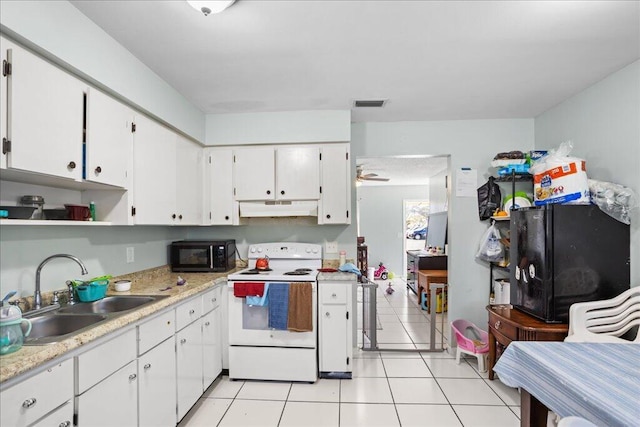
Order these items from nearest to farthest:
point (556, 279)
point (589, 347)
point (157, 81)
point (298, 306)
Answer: point (589, 347) < point (556, 279) < point (157, 81) < point (298, 306)

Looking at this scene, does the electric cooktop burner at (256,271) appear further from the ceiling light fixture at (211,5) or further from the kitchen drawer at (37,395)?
the ceiling light fixture at (211,5)

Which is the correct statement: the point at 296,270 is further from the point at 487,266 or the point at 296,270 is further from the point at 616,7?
the point at 616,7

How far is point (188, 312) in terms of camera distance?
2160 millimetres

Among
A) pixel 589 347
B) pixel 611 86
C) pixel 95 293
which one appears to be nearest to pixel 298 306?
pixel 95 293

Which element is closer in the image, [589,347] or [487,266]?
[589,347]

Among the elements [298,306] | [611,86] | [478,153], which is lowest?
[298,306]

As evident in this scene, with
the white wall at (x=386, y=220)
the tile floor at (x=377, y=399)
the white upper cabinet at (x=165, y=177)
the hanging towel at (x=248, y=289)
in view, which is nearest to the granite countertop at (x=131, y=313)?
the hanging towel at (x=248, y=289)

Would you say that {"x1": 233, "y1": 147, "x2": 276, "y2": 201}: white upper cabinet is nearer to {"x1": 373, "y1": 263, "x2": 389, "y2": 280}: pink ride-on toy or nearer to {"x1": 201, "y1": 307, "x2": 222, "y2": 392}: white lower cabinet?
{"x1": 201, "y1": 307, "x2": 222, "y2": 392}: white lower cabinet

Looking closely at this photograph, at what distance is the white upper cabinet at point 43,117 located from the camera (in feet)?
4.32

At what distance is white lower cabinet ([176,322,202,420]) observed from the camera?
2.04 metres

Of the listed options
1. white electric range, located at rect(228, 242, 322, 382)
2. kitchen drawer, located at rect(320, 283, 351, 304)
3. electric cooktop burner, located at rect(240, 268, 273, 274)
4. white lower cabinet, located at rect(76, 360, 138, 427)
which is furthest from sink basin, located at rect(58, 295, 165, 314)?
kitchen drawer, located at rect(320, 283, 351, 304)

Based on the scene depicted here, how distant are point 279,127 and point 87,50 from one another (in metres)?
1.61

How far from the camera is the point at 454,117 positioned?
3.25 meters

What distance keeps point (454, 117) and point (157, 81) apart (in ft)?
8.96
